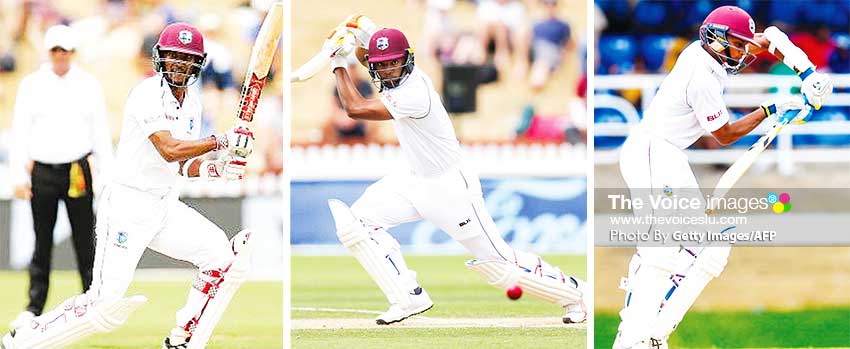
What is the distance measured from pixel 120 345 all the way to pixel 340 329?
1046mm

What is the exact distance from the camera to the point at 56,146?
273 inches

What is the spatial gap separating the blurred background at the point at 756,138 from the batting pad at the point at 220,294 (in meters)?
2.76

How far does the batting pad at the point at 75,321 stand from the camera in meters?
5.20

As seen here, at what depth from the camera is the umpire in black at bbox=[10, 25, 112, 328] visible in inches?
271

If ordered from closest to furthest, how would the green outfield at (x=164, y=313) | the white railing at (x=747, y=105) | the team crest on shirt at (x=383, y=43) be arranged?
1. the team crest on shirt at (x=383, y=43)
2. the green outfield at (x=164, y=313)
3. the white railing at (x=747, y=105)

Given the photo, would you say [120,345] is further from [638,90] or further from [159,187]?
[638,90]

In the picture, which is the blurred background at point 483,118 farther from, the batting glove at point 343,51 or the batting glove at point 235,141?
the batting glove at point 235,141

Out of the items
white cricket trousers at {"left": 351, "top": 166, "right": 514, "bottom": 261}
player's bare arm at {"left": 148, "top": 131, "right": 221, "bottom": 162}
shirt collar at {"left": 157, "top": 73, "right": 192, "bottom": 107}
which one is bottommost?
white cricket trousers at {"left": 351, "top": 166, "right": 514, "bottom": 261}

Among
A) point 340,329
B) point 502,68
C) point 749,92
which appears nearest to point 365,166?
point 502,68

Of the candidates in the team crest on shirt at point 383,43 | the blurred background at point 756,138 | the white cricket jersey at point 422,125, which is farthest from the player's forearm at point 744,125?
the blurred background at point 756,138

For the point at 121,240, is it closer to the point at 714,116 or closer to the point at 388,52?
the point at 388,52

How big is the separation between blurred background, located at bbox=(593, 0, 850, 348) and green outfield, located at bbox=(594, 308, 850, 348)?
25 cm

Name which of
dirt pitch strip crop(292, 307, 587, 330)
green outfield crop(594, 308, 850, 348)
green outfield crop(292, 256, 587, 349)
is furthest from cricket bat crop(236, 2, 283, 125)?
green outfield crop(594, 308, 850, 348)

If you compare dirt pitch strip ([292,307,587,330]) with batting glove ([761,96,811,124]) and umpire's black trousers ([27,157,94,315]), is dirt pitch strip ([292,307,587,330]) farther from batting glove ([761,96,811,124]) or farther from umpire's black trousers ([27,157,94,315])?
→ batting glove ([761,96,811,124])
